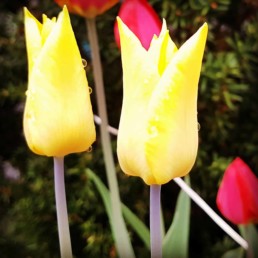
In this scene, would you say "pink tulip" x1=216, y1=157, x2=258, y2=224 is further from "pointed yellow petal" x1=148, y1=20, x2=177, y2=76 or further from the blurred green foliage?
the blurred green foliage

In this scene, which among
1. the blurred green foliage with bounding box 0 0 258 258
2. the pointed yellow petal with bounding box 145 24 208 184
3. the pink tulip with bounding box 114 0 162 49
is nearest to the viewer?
the pointed yellow petal with bounding box 145 24 208 184

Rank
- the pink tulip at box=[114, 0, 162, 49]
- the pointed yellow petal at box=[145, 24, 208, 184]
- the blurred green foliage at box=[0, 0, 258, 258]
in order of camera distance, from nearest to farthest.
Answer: the pointed yellow petal at box=[145, 24, 208, 184]
the pink tulip at box=[114, 0, 162, 49]
the blurred green foliage at box=[0, 0, 258, 258]

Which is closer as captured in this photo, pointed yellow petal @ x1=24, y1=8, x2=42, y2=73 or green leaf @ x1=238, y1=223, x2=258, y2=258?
pointed yellow petal @ x1=24, y1=8, x2=42, y2=73

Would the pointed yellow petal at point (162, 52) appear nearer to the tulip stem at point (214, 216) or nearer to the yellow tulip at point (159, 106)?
the yellow tulip at point (159, 106)

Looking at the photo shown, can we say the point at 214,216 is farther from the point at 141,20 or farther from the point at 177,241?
the point at 141,20

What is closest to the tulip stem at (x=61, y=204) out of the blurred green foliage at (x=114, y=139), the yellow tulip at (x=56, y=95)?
the yellow tulip at (x=56, y=95)

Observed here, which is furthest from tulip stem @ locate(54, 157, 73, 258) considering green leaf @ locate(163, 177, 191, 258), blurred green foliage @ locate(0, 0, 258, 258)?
blurred green foliage @ locate(0, 0, 258, 258)

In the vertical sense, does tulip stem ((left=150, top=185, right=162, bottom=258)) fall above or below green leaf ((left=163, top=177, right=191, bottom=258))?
above
